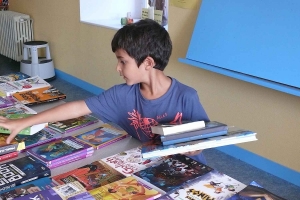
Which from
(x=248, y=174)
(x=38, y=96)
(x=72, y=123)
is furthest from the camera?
(x=248, y=174)

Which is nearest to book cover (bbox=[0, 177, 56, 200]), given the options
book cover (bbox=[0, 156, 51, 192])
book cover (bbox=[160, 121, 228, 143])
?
book cover (bbox=[0, 156, 51, 192])

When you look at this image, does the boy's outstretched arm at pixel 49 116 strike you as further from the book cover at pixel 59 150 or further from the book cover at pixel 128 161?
the book cover at pixel 128 161

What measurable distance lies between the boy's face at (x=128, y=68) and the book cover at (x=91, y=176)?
0.34m

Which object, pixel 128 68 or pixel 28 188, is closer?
pixel 28 188

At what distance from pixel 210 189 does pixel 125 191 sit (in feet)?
0.78

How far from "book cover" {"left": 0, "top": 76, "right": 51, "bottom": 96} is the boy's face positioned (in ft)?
2.26

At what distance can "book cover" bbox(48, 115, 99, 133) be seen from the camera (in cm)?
149

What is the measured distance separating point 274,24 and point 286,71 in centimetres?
28

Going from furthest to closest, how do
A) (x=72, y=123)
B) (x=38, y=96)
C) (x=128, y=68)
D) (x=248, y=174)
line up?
(x=248, y=174)
(x=38, y=96)
(x=72, y=123)
(x=128, y=68)

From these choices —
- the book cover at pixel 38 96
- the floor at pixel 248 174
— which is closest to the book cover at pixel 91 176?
the book cover at pixel 38 96

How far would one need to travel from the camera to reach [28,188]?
3.50ft

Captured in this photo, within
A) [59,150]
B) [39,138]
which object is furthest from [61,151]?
[39,138]

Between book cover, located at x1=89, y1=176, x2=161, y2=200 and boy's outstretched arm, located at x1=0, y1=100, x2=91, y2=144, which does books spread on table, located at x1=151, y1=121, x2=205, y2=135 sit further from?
boy's outstretched arm, located at x1=0, y1=100, x2=91, y2=144

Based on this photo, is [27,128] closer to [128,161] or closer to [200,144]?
[128,161]
